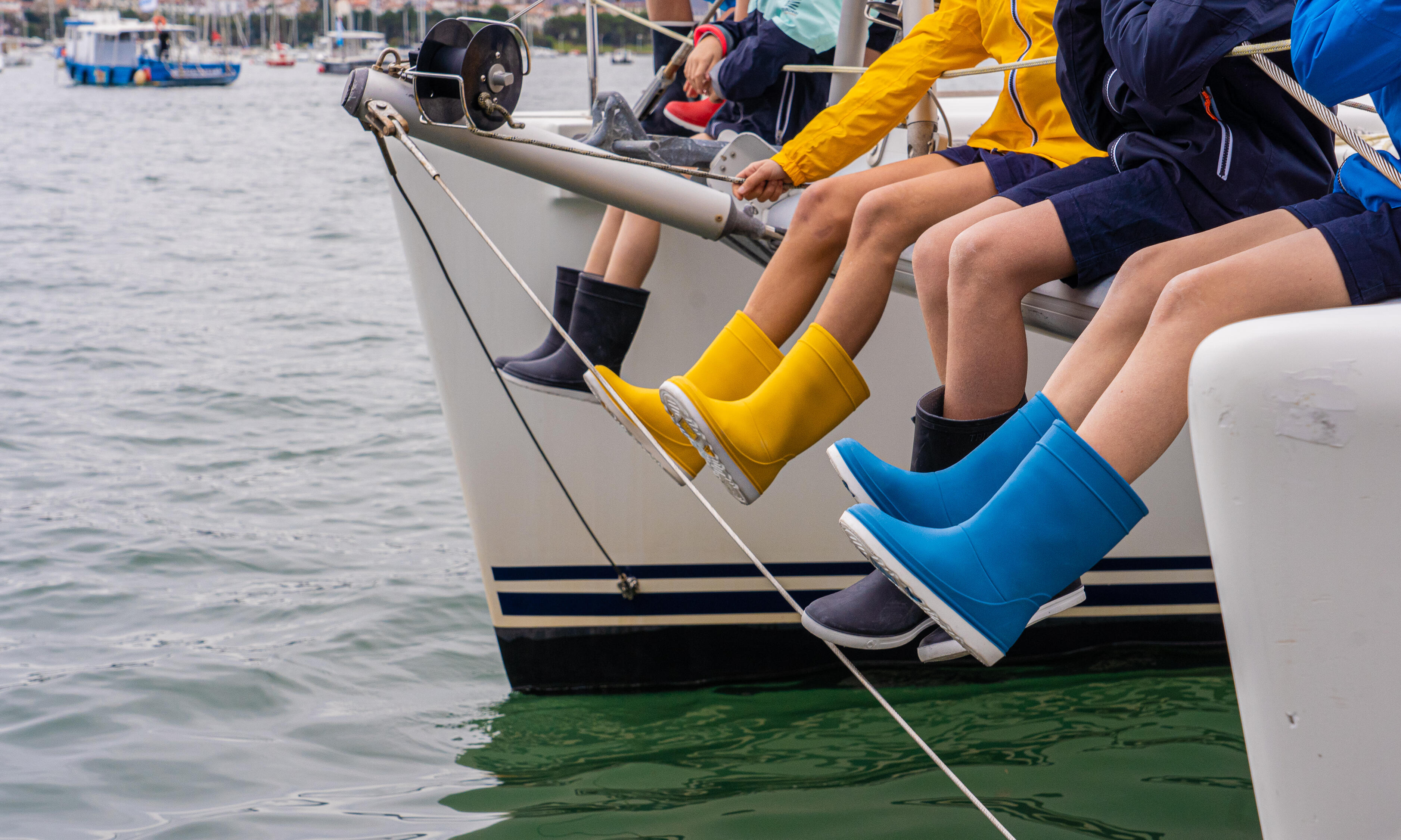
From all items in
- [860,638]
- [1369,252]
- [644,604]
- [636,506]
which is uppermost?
[1369,252]

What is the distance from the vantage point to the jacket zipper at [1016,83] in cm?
221

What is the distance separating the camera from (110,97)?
42.2m

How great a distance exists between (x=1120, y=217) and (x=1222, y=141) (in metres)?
0.17

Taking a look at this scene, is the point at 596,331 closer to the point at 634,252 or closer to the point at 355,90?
the point at 634,252

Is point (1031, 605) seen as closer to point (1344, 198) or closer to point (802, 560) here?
point (1344, 198)

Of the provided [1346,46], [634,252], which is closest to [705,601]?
[634,252]

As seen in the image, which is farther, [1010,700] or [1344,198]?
[1010,700]

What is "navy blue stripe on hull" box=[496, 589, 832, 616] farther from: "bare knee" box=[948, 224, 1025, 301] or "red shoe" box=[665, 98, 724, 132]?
"bare knee" box=[948, 224, 1025, 301]

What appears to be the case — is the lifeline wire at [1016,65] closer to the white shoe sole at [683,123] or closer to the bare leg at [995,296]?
the bare leg at [995,296]

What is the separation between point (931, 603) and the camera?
1573mm

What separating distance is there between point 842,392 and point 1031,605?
56cm

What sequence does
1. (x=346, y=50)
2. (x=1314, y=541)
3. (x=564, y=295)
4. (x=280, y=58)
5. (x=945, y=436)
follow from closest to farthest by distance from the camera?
1. (x=1314, y=541)
2. (x=945, y=436)
3. (x=564, y=295)
4. (x=346, y=50)
5. (x=280, y=58)

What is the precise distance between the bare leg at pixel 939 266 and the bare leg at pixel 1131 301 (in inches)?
10.1

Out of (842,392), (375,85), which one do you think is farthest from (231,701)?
(842,392)
